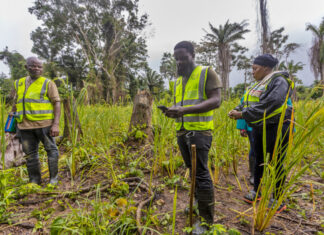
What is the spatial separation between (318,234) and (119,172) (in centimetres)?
198

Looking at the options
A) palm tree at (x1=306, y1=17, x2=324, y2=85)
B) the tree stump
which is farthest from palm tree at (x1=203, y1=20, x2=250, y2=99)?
the tree stump

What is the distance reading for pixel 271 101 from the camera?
Answer: 1.46 metres

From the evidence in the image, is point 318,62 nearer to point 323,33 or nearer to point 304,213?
point 323,33

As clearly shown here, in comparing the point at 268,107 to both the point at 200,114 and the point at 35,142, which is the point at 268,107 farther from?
the point at 35,142

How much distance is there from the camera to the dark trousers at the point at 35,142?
2066mm

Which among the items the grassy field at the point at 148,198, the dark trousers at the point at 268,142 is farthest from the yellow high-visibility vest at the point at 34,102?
the dark trousers at the point at 268,142

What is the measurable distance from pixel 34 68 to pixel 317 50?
24583mm

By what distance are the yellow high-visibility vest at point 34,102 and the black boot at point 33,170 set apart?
52cm

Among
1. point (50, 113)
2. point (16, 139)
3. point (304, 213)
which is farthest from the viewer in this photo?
point (16, 139)

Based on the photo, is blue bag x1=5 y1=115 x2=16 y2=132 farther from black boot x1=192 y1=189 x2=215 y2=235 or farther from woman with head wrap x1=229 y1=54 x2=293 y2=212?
woman with head wrap x1=229 y1=54 x2=293 y2=212

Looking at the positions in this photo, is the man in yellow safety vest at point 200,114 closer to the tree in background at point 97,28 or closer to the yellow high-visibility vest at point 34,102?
the yellow high-visibility vest at point 34,102

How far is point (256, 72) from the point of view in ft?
5.84

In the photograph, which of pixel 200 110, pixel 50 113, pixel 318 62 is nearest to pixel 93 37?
pixel 50 113

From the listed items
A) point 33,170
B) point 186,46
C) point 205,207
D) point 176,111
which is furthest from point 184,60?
point 33,170
